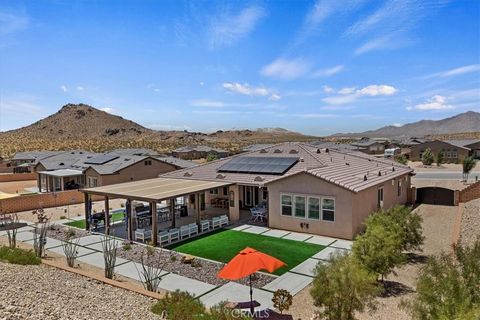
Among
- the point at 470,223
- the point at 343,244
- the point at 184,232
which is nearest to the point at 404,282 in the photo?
the point at 343,244

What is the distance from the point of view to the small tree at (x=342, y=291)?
9469 millimetres

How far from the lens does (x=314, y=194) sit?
20391mm

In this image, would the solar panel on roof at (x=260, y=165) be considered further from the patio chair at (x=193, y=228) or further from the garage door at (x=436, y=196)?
the garage door at (x=436, y=196)

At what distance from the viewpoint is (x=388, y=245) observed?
503 inches

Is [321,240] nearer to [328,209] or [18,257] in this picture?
→ [328,209]

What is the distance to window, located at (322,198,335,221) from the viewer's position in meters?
19.9

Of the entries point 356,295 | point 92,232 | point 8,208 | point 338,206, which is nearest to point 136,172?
point 8,208

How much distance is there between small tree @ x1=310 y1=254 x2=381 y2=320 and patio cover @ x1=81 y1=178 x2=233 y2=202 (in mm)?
11221

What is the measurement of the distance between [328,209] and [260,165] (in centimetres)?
765

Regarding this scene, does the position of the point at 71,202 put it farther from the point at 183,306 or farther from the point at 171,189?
the point at 183,306

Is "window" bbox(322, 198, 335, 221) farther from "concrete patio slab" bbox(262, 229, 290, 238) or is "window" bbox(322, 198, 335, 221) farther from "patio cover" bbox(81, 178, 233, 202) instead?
"patio cover" bbox(81, 178, 233, 202)

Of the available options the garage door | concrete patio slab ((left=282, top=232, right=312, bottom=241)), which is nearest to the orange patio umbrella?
concrete patio slab ((left=282, top=232, right=312, bottom=241))

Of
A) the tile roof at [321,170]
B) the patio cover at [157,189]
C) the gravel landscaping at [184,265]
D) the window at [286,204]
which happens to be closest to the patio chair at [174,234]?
the gravel landscaping at [184,265]

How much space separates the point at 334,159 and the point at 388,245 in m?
14.5
